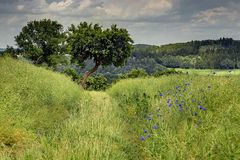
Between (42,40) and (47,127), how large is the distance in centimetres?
4177

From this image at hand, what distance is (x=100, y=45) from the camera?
44031mm

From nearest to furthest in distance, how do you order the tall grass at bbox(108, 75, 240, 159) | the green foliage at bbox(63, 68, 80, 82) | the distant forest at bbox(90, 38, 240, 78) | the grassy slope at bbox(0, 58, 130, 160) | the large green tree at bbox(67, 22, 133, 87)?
the tall grass at bbox(108, 75, 240, 159), the grassy slope at bbox(0, 58, 130, 160), the large green tree at bbox(67, 22, 133, 87), the green foliage at bbox(63, 68, 80, 82), the distant forest at bbox(90, 38, 240, 78)

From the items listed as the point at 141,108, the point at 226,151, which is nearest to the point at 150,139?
the point at 226,151

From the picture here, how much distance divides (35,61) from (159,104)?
42.1 metres

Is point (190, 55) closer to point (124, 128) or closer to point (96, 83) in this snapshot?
point (96, 83)

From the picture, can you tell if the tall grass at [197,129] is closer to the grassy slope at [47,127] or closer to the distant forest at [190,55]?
the grassy slope at [47,127]

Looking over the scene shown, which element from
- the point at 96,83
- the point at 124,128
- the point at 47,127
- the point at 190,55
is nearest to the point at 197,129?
the point at 124,128

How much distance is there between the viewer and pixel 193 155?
19.8 feet

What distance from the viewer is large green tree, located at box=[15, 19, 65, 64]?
4928cm

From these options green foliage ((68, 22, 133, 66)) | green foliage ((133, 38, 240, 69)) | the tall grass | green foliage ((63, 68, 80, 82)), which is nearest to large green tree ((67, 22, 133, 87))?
green foliage ((68, 22, 133, 66))

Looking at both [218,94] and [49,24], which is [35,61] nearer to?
[49,24]

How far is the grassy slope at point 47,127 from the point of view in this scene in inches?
242

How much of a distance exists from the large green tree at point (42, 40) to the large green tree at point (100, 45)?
4635 mm

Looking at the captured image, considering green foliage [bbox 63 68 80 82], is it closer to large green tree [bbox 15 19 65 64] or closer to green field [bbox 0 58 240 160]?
large green tree [bbox 15 19 65 64]
